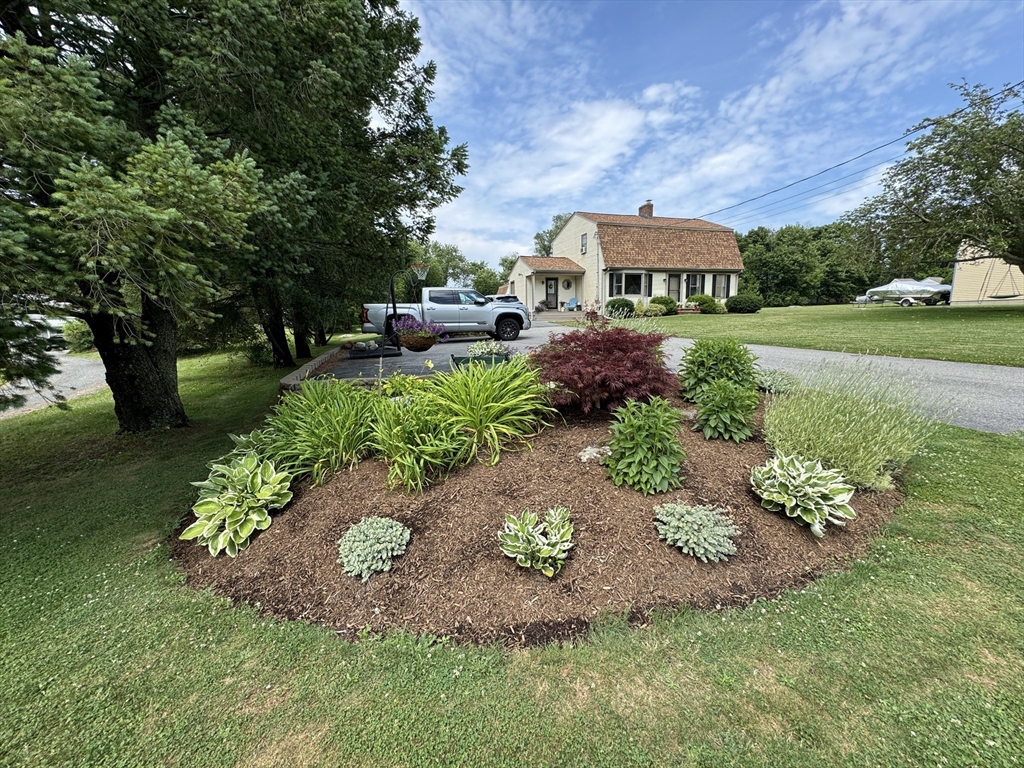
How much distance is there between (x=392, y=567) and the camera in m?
2.41

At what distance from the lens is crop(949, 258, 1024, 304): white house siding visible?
2273 cm

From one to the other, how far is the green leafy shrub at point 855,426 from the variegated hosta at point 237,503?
12.4ft

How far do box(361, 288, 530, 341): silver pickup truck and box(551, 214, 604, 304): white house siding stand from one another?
36.8 ft

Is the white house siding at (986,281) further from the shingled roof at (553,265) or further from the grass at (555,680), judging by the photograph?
the grass at (555,680)

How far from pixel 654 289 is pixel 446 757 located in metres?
24.9

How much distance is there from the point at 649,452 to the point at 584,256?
2415 centimetres

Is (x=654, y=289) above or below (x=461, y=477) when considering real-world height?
above

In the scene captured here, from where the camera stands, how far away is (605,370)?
3498 millimetres

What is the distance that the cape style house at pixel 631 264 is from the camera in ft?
75.9

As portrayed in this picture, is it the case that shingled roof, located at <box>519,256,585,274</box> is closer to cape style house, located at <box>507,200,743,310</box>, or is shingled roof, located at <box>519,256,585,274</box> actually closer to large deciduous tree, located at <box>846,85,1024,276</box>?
cape style house, located at <box>507,200,743,310</box>

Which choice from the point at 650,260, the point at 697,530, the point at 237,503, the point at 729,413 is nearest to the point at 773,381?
the point at 729,413

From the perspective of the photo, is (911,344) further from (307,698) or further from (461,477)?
(307,698)

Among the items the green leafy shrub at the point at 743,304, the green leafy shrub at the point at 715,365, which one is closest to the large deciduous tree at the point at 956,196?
the green leafy shrub at the point at 743,304

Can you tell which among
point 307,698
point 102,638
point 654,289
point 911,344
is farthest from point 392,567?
point 654,289
